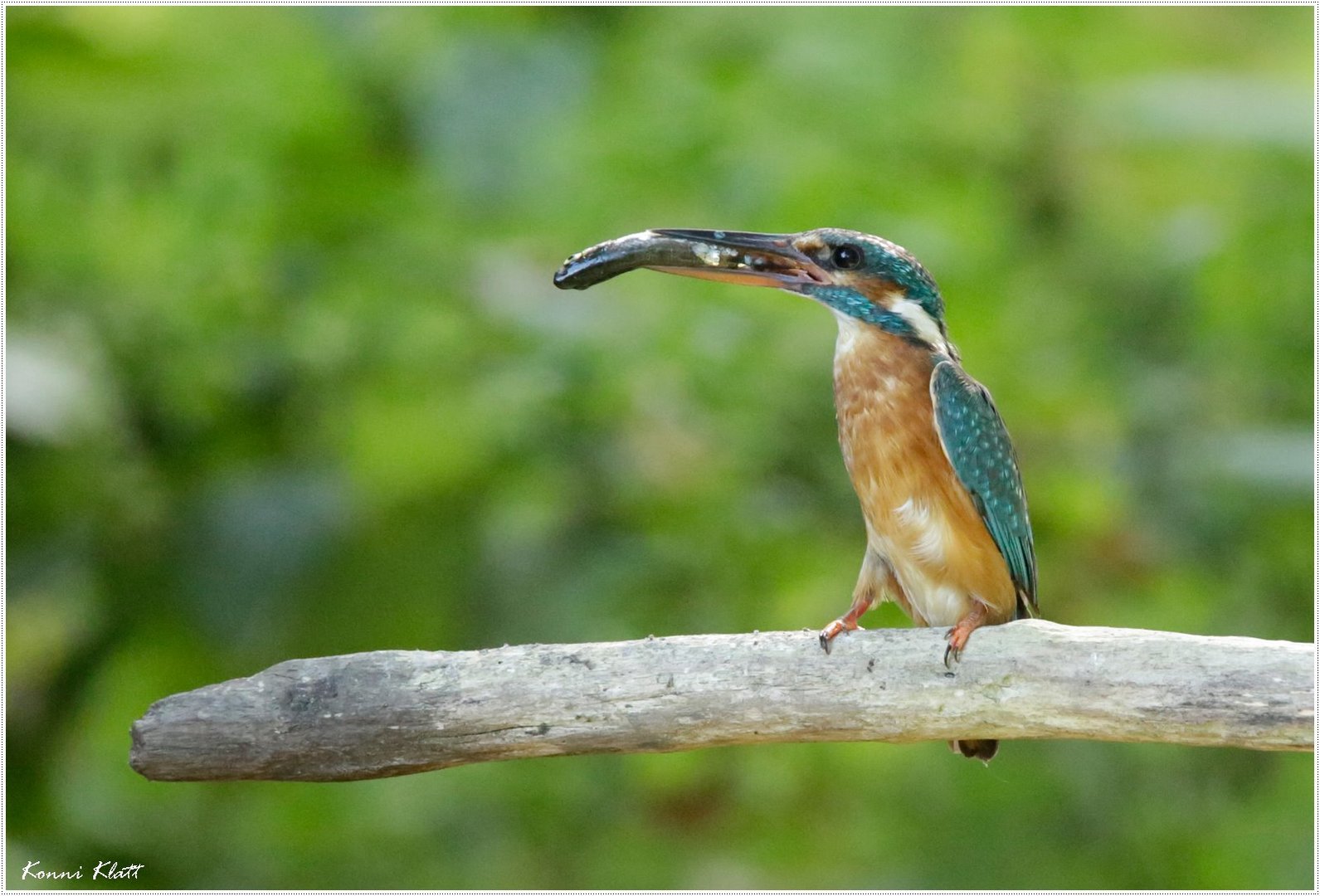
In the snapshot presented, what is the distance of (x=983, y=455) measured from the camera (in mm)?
2838

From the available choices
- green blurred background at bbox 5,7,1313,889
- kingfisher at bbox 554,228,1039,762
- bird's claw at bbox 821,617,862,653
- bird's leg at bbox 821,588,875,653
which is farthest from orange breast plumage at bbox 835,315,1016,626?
green blurred background at bbox 5,7,1313,889

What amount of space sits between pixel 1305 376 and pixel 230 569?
383 centimetres

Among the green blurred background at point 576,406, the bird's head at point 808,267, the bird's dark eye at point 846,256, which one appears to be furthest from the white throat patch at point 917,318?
the green blurred background at point 576,406

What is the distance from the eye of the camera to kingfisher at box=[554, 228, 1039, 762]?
2.82 metres

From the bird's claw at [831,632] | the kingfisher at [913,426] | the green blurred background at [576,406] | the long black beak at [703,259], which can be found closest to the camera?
the bird's claw at [831,632]

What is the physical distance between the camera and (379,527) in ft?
13.5

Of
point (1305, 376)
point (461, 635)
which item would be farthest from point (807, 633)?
point (1305, 376)

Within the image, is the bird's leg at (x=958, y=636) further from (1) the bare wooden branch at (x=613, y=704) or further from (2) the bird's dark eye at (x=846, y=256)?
(2) the bird's dark eye at (x=846, y=256)

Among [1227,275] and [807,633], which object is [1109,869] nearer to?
[1227,275]

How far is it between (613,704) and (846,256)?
1054mm

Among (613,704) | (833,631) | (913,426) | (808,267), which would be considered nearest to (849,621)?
(833,631)

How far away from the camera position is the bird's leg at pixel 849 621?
2.47 m

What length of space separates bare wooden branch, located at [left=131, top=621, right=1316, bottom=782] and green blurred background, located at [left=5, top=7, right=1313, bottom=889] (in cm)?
163

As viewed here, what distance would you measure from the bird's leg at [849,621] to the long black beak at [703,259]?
665mm
